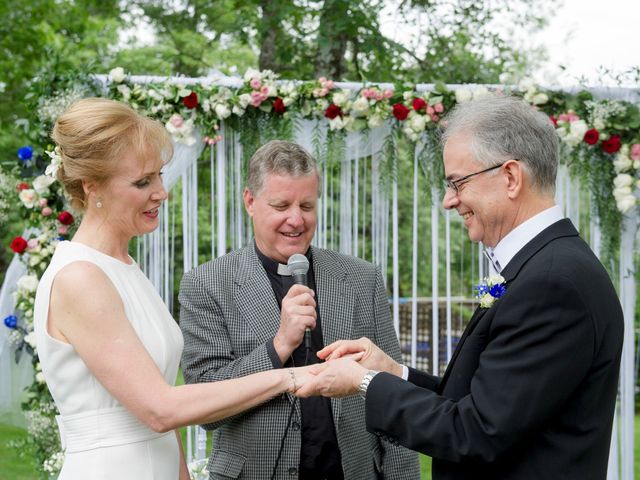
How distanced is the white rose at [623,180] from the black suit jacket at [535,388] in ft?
11.0

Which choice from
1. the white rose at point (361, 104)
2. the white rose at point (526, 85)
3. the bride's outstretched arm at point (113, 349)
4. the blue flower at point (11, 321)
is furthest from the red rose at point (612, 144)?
the blue flower at point (11, 321)

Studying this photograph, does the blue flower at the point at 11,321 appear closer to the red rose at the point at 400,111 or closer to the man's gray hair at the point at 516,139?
the red rose at the point at 400,111

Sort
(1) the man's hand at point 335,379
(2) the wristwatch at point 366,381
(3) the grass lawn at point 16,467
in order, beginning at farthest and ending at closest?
(3) the grass lawn at point 16,467
(1) the man's hand at point 335,379
(2) the wristwatch at point 366,381

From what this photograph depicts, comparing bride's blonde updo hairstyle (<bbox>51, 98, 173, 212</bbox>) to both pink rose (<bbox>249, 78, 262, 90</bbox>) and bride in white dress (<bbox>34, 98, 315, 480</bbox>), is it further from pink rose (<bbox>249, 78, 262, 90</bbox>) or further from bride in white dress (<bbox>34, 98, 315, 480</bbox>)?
pink rose (<bbox>249, 78, 262, 90</bbox>)

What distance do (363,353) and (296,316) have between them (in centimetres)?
29

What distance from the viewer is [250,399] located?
2.77m

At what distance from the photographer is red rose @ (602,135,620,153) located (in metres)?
5.56

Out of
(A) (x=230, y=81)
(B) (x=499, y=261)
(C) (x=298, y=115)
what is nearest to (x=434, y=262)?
(C) (x=298, y=115)

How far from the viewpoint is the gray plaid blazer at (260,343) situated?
324 cm

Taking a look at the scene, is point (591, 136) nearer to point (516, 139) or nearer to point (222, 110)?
point (222, 110)

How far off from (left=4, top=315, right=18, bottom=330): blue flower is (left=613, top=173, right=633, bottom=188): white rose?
4330mm

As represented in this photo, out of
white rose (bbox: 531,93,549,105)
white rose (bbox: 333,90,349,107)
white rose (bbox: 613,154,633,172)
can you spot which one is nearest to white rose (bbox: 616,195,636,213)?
white rose (bbox: 613,154,633,172)

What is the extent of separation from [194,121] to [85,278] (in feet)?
10.2

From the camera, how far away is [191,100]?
17.8 feet
